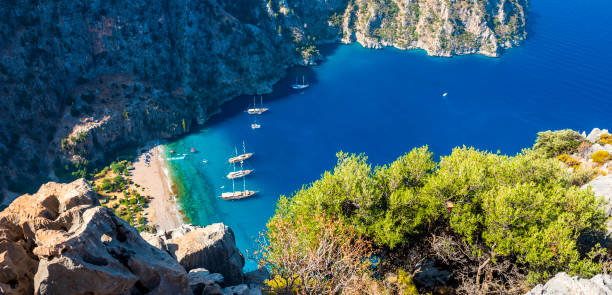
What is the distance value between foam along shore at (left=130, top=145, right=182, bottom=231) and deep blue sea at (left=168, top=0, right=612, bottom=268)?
3.04 m

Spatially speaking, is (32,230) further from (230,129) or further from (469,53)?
(469,53)

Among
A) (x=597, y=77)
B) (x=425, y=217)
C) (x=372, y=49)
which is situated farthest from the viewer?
(x=372, y=49)

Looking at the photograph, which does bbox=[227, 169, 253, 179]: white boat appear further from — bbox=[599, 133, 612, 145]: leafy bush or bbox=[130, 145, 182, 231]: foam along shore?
bbox=[599, 133, 612, 145]: leafy bush

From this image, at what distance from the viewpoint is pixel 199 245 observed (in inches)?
958

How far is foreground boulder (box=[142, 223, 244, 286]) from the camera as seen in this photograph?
23.8 meters

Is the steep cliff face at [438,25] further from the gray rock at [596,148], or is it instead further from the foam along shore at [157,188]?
the gray rock at [596,148]

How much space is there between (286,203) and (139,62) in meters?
103

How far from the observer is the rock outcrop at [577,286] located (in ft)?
71.0

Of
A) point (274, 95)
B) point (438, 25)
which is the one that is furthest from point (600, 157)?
point (438, 25)

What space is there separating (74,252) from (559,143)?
64.8 metres

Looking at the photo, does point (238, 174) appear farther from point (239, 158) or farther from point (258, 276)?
point (258, 276)

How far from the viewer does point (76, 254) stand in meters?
15.7

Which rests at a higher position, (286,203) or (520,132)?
(286,203)

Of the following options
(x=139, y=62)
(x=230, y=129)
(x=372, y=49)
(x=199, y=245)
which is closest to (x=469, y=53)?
(x=372, y=49)
